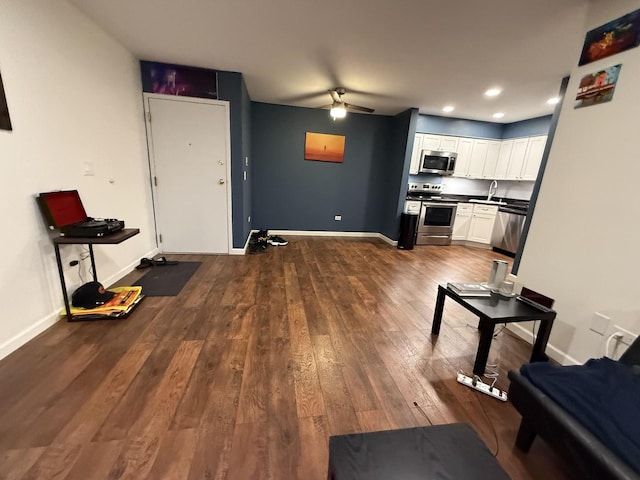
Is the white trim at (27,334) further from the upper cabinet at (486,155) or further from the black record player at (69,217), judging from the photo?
the upper cabinet at (486,155)

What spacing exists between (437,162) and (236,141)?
391 centimetres

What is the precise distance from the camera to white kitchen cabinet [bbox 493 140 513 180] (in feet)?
17.5

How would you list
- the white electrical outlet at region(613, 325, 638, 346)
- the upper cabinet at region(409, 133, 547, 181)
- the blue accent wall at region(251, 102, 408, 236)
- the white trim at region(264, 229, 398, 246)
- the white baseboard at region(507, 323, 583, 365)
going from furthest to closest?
1. the white trim at region(264, 229, 398, 246)
2. the blue accent wall at region(251, 102, 408, 236)
3. the upper cabinet at region(409, 133, 547, 181)
4. the white baseboard at region(507, 323, 583, 365)
5. the white electrical outlet at region(613, 325, 638, 346)

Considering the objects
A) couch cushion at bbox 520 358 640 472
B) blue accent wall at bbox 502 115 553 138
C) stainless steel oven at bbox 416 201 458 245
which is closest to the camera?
couch cushion at bbox 520 358 640 472

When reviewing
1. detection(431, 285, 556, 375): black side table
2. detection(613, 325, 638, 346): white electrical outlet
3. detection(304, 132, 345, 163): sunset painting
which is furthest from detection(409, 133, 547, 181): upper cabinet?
detection(613, 325, 638, 346): white electrical outlet

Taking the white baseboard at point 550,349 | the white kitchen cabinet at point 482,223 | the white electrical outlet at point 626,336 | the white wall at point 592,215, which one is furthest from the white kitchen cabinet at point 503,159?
the white electrical outlet at point 626,336

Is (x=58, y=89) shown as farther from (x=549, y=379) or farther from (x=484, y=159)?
(x=484, y=159)

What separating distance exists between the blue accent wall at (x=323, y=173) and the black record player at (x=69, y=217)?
10.9 ft

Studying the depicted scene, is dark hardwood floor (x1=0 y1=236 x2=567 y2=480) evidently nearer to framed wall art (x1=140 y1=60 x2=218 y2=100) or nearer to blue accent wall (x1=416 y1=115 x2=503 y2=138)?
framed wall art (x1=140 y1=60 x2=218 y2=100)

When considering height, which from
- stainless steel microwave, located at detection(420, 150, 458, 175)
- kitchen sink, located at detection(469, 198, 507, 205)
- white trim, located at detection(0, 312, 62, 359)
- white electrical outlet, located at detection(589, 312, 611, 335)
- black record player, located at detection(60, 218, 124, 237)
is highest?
stainless steel microwave, located at detection(420, 150, 458, 175)

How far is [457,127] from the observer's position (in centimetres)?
535

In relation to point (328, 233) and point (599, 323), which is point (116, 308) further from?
point (328, 233)

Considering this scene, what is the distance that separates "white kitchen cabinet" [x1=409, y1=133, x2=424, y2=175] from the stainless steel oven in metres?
0.74

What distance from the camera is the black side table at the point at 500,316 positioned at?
167cm
